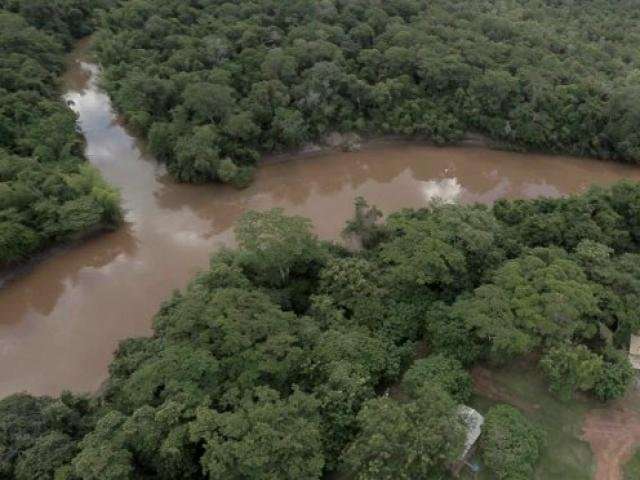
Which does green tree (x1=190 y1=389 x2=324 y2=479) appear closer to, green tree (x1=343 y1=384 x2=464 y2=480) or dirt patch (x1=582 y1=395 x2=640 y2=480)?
green tree (x1=343 y1=384 x2=464 y2=480)

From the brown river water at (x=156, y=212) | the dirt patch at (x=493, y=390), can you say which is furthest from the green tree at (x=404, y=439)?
the brown river water at (x=156, y=212)

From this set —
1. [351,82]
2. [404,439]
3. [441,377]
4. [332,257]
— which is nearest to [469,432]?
[441,377]

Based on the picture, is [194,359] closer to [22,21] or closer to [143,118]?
[143,118]

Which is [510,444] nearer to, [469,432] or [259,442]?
[469,432]

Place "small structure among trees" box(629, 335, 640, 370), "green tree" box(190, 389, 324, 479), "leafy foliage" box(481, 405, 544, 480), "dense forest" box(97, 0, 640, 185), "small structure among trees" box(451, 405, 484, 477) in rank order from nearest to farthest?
"green tree" box(190, 389, 324, 479)
"leafy foliage" box(481, 405, 544, 480)
"small structure among trees" box(451, 405, 484, 477)
"small structure among trees" box(629, 335, 640, 370)
"dense forest" box(97, 0, 640, 185)

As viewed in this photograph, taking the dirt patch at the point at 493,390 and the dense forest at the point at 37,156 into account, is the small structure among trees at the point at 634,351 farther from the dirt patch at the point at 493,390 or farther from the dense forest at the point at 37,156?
the dense forest at the point at 37,156

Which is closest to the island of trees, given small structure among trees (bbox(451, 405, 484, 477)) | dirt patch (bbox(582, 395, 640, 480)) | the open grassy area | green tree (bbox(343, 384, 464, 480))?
green tree (bbox(343, 384, 464, 480))
